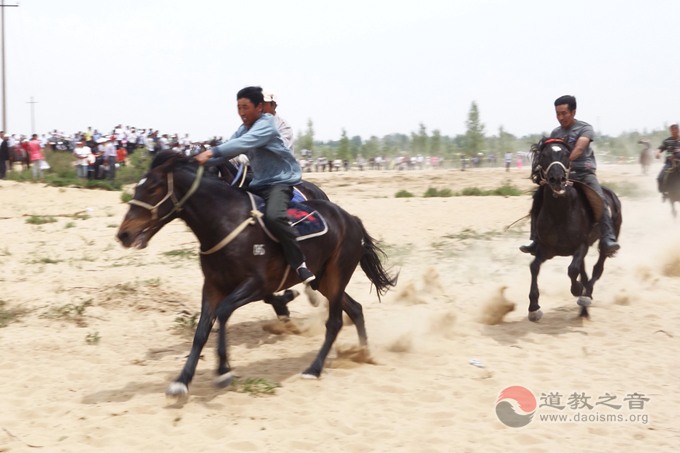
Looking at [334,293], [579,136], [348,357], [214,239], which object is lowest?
[348,357]

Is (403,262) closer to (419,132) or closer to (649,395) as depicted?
(649,395)

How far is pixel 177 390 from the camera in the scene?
5.17 meters

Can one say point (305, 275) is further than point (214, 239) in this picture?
Yes

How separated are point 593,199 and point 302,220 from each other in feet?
13.7

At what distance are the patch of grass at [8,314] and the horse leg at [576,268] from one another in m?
6.79

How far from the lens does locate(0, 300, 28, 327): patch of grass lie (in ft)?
25.8

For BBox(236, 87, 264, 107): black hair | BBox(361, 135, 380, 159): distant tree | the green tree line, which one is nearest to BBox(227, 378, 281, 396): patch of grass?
BBox(236, 87, 264, 107): black hair

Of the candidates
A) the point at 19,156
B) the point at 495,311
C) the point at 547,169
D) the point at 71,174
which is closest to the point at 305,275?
the point at 495,311

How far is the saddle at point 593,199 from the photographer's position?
8.23 meters

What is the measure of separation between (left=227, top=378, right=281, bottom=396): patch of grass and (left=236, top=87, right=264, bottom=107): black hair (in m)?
2.47

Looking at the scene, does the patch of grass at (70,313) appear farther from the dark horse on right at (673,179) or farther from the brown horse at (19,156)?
the brown horse at (19,156)

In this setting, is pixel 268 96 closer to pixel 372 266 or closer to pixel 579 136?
pixel 372 266

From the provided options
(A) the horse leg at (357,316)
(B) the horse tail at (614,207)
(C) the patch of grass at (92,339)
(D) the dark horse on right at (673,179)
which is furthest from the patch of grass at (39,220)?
(D) the dark horse on right at (673,179)

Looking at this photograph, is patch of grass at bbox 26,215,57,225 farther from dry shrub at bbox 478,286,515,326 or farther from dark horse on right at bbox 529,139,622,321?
dark horse on right at bbox 529,139,622,321
